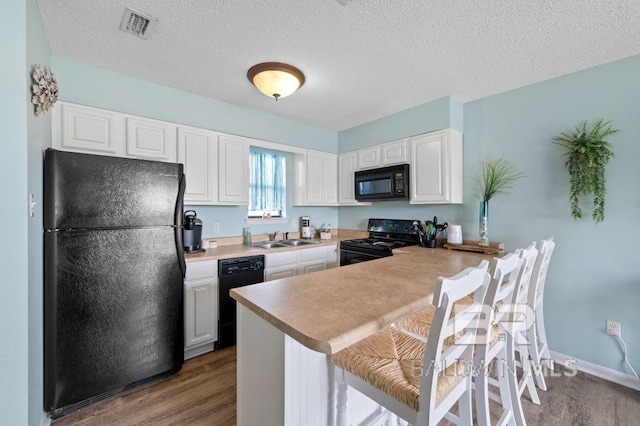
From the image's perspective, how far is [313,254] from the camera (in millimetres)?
3160

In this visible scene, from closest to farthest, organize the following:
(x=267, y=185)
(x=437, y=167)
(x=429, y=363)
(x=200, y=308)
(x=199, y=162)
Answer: (x=429, y=363)
(x=200, y=308)
(x=199, y=162)
(x=437, y=167)
(x=267, y=185)

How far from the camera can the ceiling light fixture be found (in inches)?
82.7

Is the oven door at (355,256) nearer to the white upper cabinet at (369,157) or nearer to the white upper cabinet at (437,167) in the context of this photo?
the white upper cabinet at (437,167)

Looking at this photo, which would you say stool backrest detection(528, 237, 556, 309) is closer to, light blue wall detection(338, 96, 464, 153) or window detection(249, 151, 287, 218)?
Result: light blue wall detection(338, 96, 464, 153)

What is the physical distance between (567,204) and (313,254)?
243cm

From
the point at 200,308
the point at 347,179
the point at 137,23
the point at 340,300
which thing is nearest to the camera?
the point at 340,300

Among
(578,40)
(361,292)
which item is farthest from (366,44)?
(361,292)

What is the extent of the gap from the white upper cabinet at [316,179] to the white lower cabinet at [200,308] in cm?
154

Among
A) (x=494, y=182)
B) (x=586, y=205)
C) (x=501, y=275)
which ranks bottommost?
(x=501, y=275)

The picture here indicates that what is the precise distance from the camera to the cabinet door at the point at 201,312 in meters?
2.26

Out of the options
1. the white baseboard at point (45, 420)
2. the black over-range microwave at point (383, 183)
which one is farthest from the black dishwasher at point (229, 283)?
the black over-range microwave at point (383, 183)

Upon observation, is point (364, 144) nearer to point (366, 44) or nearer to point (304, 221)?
point (304, 221)

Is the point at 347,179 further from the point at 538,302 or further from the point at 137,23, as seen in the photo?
the point at 137,23

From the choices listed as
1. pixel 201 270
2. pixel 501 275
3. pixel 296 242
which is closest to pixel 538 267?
pixel 501 275
